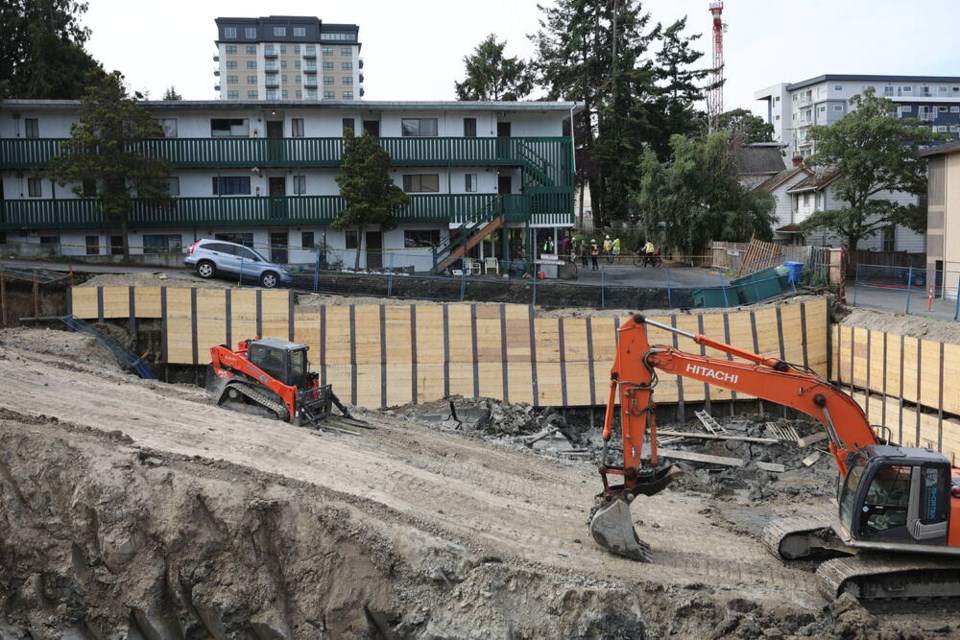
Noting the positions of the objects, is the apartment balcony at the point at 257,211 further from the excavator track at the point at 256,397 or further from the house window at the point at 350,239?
the excavator track at the point at 256,397

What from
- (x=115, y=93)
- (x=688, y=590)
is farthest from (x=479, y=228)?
(x=688, y=590)

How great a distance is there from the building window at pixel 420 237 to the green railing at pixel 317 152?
2.83 meters

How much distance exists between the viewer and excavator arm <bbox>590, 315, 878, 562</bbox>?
12953 millimetres

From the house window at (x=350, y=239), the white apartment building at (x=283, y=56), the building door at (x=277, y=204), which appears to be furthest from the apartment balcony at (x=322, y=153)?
the white apartment building at (x=283, y=56)

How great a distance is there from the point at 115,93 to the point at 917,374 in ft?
93.2

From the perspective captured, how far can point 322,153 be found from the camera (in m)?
36.1

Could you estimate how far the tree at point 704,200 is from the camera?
4269 centimetres

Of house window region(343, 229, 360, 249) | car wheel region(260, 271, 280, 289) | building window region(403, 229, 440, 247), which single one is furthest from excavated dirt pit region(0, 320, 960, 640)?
building window region(403, 229, 440, 247)

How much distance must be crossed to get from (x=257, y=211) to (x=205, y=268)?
6930 millimetres

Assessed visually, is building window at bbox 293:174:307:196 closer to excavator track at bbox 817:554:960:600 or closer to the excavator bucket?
the excavator bucket

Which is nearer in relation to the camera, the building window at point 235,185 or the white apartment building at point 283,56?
the building window at point 235,185

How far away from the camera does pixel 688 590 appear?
12406 millimetres

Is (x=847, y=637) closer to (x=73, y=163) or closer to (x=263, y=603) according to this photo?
(x=263, y=603)

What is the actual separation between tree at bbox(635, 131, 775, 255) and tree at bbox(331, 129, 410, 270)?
14993mm
